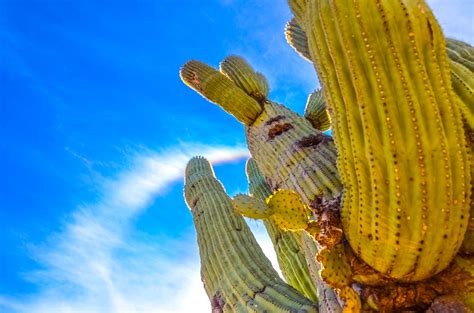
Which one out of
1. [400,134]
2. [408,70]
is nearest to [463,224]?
[400,134]

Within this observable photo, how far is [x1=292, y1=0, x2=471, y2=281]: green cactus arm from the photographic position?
2.55m

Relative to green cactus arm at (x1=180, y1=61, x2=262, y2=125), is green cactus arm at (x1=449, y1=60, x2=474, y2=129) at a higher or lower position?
lower

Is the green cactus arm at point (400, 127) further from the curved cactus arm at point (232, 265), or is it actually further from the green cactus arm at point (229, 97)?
the green cactus arm at point (229, 97)

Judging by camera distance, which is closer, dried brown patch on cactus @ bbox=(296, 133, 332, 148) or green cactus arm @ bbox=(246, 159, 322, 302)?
dried brown patch on cactus @ bbox=(296, 133, 332, 148)

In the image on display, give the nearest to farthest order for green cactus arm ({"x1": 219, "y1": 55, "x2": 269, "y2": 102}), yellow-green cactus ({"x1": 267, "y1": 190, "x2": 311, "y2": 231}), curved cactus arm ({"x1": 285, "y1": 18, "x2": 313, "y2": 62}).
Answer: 1. yellow-green cactus ({"x1": 267, "y1": 190, "x2": 311, "y2": 231})
2. green cactus arm ({"x1": 219, "y1": 55, "x2": 269, "y2": 102})
3. curved cactus arm ({"x1": 285, "y1": 18, "x2": 313, "y2": 62})

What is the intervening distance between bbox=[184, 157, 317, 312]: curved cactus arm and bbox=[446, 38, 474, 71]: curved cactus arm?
6.93 ft

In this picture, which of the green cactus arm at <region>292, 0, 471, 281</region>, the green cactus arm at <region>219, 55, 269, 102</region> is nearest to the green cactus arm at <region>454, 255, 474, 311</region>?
the green cactus arm at <region>292, 0, 471, 281</region>

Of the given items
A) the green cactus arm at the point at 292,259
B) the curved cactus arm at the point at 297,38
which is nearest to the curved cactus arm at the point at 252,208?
the green cactus arm at the point at 292,259

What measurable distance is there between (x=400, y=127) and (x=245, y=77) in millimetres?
3291

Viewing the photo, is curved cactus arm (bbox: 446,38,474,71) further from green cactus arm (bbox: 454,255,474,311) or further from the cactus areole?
green cactus arm (bbox: 454,255,474,311)

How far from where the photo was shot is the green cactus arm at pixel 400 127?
255 cm

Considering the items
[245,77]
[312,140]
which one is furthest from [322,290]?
[245,77]

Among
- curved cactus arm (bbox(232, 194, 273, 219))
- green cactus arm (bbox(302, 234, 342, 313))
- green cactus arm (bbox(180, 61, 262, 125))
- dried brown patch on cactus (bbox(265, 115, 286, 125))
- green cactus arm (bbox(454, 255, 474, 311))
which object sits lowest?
green cactus arm (bbox(454, 255, 474, 311))

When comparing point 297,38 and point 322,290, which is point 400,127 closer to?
point 322,290
